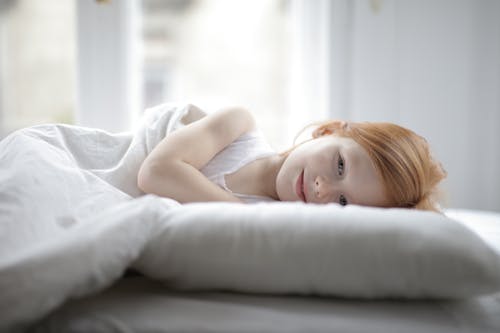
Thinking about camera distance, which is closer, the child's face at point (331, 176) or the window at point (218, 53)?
the child's face at point (331, 176)

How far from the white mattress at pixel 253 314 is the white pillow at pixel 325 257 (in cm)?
2

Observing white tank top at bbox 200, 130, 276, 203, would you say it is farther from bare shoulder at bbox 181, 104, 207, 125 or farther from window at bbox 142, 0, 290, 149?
window at bbox 142, 0, 290, 149

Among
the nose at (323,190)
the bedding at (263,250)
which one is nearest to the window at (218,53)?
the nose at (323,190)

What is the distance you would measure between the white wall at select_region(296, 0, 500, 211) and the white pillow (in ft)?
4.39

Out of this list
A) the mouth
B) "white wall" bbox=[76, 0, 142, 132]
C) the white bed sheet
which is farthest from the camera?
"white wall" bbox=[76, 0, 142, 132]

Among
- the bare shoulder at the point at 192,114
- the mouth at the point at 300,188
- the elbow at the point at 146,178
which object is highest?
the bare shoulder at the point at 192,114

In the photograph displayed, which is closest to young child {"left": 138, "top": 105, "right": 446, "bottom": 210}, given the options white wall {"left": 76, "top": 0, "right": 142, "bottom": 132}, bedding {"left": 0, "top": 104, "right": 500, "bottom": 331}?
bedding {"left": 0, "top": 104, "right": 500, "bottom": 331}

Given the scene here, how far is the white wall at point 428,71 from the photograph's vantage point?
1797 millimetres

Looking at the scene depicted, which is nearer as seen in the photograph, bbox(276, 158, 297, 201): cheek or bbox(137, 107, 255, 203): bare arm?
bbox(137, 107, 255, 203): bare arm

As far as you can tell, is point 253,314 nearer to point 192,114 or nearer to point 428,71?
point 192,114

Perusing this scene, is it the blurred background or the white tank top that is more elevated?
the blurred background

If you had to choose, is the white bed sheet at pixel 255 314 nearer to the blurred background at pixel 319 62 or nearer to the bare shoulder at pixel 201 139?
the bare shoulder at pixel 201 139

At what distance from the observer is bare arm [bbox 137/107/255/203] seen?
0.84m

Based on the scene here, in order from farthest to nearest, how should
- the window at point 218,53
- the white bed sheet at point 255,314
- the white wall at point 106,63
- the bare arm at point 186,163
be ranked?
1. the window at point 218,53
2. the white wall at point 106,63
3. the bare arm at point 186,163
4. the white bed sheet at point 255,314
